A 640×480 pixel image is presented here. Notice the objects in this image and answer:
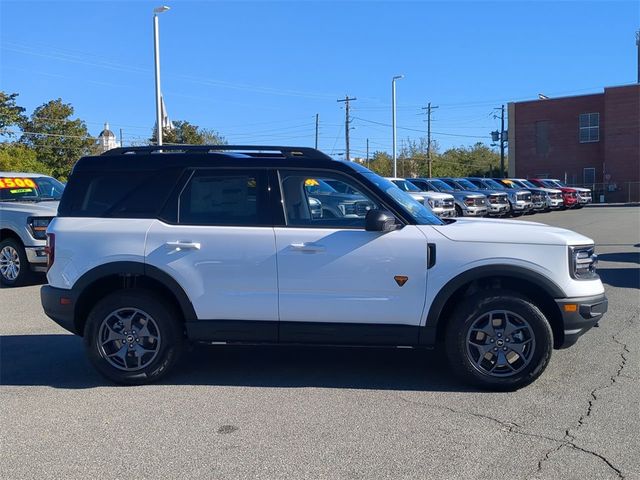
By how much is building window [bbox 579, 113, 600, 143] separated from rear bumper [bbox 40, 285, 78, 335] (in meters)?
54.7

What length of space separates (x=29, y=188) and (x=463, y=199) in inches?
661

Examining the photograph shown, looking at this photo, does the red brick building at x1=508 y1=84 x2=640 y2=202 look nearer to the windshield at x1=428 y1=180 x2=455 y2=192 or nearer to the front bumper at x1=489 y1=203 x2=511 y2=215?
the front bumper at x1=489 y1=203 x2=511 y2=215

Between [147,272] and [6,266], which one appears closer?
[147,272]

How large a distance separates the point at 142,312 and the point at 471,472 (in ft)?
9.93

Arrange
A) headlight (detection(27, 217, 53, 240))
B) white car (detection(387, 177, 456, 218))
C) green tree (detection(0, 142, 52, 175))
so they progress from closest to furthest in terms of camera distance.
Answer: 1. headlight (detection(27, 217, 53, 240))
2. white car (detection(387, 177, 456, 218))
3. green tree (detection(0, 142, 52, 175))

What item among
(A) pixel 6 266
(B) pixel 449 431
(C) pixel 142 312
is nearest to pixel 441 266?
(B) pixel 449 431

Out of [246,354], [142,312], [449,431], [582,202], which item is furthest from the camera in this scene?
[582,202]

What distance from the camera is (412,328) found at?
16.5ft

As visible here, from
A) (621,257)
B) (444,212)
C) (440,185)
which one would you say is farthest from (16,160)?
(621,257)

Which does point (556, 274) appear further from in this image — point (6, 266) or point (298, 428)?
point (6, 266)

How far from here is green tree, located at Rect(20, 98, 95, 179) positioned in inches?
1938

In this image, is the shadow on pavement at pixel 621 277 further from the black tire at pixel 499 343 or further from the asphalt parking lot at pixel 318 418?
the black tire at pixel 499 343

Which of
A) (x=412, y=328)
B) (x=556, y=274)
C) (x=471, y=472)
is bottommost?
(x=471, y=472)

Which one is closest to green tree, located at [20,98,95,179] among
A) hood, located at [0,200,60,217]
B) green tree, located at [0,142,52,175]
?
green tree, located at [0,142,52,175]
